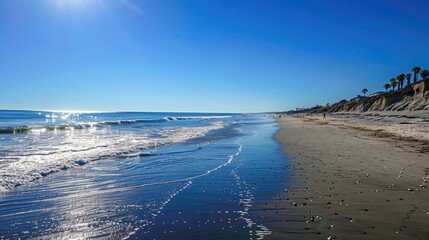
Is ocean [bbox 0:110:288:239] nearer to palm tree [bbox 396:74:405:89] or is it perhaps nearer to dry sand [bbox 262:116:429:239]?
dry sand [bbox 262:116:429:239]

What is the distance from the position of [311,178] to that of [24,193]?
884cm

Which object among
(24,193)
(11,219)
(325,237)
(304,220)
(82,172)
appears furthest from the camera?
(82,172)

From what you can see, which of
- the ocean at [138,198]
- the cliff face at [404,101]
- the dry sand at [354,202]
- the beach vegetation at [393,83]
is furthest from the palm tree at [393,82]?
the ocean at [138,198]

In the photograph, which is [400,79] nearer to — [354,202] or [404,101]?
[404,101]

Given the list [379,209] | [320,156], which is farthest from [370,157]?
[379,209]

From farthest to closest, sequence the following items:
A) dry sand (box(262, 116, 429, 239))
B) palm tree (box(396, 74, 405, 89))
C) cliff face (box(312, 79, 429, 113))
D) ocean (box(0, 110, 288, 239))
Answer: palm tree (box(396, 74, 405, 89))
cliff face (box(312, 79, 429, 113))
ocean (box(0, 110, 288, 239))
dry sand (box(262, 116, 429, 239))

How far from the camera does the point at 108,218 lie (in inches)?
250

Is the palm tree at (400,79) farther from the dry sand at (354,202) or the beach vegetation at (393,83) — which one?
the dry sand at (354,202)

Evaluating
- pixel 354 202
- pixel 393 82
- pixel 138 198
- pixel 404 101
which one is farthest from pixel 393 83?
pixel 138 198

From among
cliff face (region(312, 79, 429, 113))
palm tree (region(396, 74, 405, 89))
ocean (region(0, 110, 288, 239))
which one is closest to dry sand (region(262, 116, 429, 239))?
ocean (region(0, 110, 288, 239))

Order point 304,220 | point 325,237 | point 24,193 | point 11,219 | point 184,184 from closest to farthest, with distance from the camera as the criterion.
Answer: point 325,237
point 304,220
point 11,219
point 24,193
point 184,184

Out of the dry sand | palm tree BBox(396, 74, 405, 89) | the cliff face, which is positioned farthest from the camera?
palm tree BBox(396, 74, 405, 89)

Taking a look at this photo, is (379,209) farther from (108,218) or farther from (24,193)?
(24,193)

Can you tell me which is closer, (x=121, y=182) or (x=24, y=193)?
(x=24, y=193)
